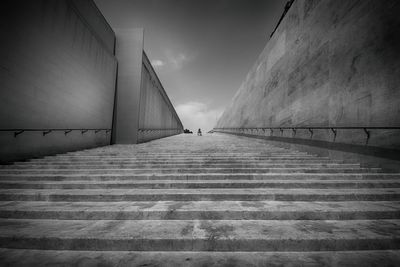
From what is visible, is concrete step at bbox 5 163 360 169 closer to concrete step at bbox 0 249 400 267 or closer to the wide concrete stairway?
the wide concrete stairway

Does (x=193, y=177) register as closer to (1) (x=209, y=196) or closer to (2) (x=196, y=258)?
(1) (x=209, y=196)

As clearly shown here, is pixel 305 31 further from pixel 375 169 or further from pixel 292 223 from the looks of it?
pixel 292 223

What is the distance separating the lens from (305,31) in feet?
25.3

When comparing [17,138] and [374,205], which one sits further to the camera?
[17,138]

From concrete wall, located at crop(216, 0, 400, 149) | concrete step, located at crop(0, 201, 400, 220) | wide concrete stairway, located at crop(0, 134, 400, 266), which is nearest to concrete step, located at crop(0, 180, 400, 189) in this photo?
wide concrete stairway, located at crop(0, 134, 400, 266)

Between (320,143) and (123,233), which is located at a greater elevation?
(320,143)

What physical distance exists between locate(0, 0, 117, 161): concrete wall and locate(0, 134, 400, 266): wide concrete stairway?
186 cm

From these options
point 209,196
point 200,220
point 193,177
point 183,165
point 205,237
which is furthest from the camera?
point 183,165

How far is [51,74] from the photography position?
18.6ft

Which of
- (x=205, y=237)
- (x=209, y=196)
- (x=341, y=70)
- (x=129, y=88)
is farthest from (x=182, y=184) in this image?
(x=129, y=88)

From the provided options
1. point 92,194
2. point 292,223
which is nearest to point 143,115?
point 92,194

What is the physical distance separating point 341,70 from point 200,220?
6.49m

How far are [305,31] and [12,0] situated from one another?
10.5 metres

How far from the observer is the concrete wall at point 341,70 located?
4.13 m
